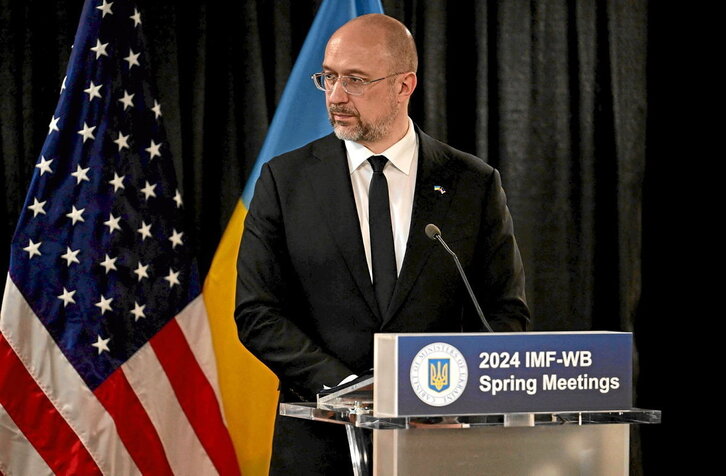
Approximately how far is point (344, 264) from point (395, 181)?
0.27m

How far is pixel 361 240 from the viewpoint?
93.9 inches

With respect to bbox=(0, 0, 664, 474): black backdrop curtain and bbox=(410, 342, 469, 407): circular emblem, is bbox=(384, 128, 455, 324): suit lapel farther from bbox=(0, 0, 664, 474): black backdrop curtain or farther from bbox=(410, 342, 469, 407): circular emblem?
bbox=(0, 0, 664, 474): black backdrop curtain

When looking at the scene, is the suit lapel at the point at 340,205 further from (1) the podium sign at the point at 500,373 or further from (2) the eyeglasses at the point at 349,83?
(1) the podium sign at the point at 500,373

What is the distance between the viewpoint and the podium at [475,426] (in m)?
1.60

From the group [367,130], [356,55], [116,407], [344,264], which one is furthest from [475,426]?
[116,407]

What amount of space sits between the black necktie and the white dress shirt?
26 millimetres

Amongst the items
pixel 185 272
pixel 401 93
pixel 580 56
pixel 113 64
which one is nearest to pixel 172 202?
pixel 185 272

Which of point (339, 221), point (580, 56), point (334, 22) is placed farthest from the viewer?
point (580, 56)

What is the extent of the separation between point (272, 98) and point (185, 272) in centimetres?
86

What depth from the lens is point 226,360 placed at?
3.42 m

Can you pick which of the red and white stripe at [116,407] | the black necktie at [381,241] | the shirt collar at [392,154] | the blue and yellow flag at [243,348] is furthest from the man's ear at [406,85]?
the red and white stripe at [116,407]

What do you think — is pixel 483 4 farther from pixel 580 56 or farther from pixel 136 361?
pixel 136 361

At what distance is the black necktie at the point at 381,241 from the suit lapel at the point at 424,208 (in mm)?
39

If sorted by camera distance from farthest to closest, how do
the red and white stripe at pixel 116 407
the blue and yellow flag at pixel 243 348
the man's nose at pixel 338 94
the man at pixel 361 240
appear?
the blue and yellow flag at pixel 243 348, the red and white stripe at pixel 116 407, the man's nose at pixel 338 94, the man at pixel 361 240
